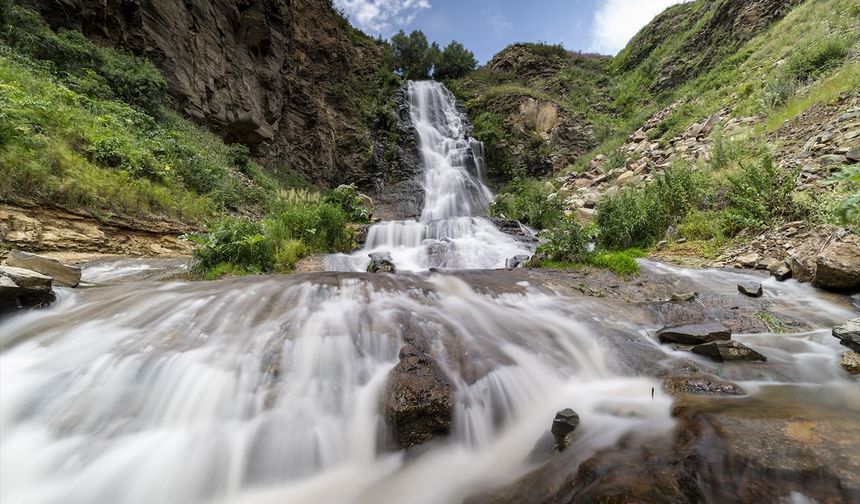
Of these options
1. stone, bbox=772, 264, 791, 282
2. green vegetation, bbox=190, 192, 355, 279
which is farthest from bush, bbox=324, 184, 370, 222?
stone, bbox=772, 264, 791, 282

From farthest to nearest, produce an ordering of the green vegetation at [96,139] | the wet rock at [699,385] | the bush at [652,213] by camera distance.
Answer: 1. the bush at [652,213]
2. the green vegetation at [96,139]
3. the wet rock at [699,385]

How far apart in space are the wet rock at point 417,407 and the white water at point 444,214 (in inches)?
214

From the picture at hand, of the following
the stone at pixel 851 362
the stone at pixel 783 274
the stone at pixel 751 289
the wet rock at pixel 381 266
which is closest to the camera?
the stone at pixel 851 362

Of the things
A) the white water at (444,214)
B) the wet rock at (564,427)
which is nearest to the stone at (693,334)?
the wet rock at (564,427)

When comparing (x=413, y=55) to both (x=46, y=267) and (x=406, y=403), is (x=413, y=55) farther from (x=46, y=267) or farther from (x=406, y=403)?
(x=406, y=403)

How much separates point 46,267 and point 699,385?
7.02 meters

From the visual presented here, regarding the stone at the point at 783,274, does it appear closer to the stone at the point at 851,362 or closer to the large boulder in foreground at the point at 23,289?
the stone at the point at 851,362

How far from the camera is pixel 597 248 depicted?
7.92 m

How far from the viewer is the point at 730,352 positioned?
3393 millimetres

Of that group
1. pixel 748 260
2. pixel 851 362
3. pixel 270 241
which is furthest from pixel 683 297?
pixel 270 241

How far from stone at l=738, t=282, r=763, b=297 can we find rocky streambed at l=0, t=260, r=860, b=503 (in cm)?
25

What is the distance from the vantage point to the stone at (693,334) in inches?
143

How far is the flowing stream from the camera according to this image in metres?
2.40

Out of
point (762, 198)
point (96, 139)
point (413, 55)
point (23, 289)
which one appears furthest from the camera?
point (413, 55)
